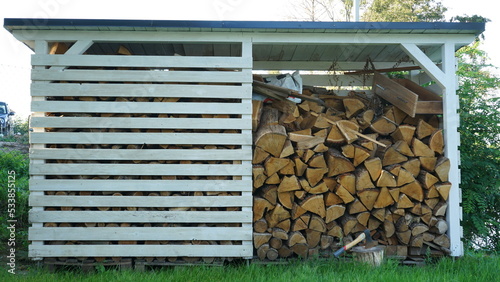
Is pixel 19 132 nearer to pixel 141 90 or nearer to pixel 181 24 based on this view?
pixel 141 90

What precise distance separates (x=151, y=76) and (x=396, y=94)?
287cm

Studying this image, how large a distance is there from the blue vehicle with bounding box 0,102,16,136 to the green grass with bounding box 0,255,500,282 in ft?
32.3

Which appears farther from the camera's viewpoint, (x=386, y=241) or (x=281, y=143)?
(x=386, y=241)

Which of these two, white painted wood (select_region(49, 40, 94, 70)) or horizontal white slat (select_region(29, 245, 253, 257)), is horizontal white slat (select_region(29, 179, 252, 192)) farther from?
white painted wood (select_region(49, 40, 94, 70))

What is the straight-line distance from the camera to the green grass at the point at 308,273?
12.8 ft

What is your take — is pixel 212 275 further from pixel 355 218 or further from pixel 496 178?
pixel 496 178

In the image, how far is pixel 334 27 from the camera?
4.56m

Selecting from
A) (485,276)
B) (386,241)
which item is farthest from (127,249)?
(485,276)

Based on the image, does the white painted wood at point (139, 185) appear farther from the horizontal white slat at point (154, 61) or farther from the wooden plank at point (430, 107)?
the wooden plank at point (430, 107)

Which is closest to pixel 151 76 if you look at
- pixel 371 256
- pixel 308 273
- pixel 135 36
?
pixel 135 36

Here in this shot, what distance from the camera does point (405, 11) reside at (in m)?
15.7

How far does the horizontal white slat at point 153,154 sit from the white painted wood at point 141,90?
1.98 feet

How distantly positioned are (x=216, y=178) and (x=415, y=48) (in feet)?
8.81

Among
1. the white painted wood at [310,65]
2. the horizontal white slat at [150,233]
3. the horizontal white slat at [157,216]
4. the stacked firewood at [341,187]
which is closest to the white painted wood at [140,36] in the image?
the stacked firewood at [341,187]
